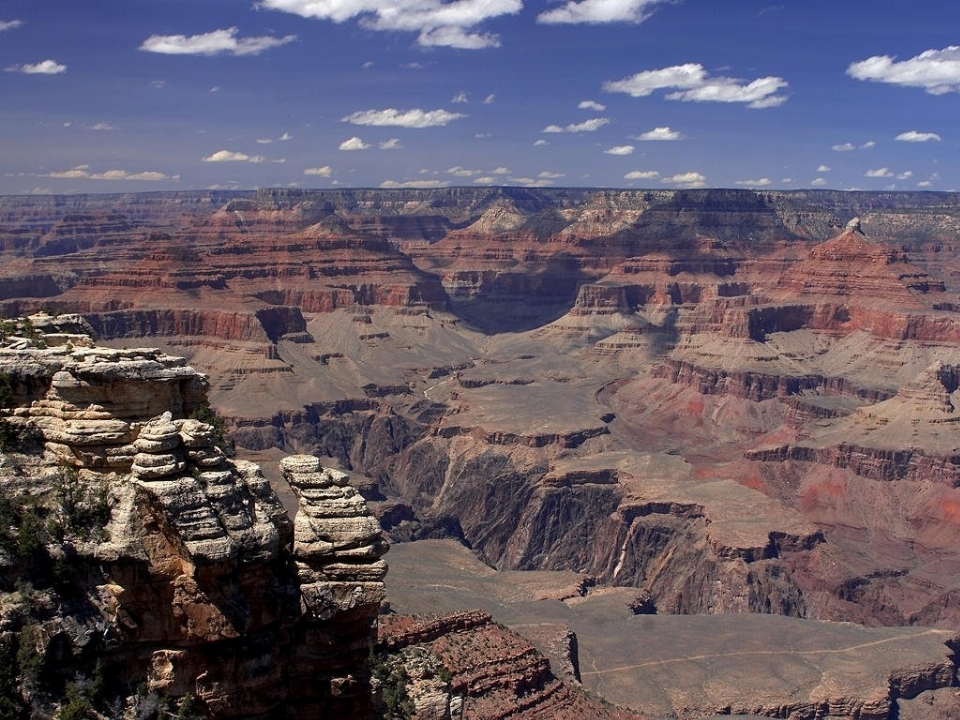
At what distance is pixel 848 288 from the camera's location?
593 ft

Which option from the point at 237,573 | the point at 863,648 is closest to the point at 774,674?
the point at 863,648

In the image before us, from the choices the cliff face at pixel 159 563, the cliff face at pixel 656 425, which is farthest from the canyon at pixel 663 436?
the cliff face at pixel 159 563

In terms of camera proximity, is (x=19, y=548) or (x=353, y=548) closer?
(x=19, y=548)

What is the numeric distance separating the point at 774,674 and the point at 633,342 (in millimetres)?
136781

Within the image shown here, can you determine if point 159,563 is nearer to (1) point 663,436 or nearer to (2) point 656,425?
(1) point 663,436

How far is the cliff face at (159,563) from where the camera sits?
58.8ft

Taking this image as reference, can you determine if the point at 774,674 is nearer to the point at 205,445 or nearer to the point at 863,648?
the point at 863,648

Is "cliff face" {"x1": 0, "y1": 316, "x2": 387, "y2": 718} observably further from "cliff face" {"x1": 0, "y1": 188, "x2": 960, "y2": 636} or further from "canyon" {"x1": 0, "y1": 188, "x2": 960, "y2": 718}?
"cliff face" {"x1": 0, "y1": 188, "x2": 960, "y2": 636}

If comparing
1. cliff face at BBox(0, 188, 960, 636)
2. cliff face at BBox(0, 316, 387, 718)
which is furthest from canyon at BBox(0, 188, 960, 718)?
cliff face at BBox(0, 316, 387, 718)

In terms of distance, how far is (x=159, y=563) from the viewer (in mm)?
18172

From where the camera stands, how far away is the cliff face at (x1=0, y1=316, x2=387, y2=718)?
58.8 ft

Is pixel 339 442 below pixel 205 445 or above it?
below

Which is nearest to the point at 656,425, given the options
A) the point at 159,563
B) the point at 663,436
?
the point at 663,436

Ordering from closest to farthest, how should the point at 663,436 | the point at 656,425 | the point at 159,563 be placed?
the point at 159,563
the point at 663,436
the point at 656,425
